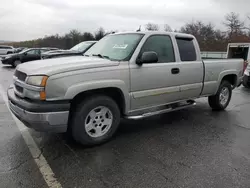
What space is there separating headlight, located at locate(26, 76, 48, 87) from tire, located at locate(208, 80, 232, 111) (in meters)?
4.42

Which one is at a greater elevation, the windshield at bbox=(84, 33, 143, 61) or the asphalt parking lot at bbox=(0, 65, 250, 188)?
the windshield at bbox=(84, 33, 143, 61)

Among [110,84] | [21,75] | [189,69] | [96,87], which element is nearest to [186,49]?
[189,69]

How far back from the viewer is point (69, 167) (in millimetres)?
3062

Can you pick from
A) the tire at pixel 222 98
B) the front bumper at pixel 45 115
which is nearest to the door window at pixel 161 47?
the front bumper at pixel 45 115

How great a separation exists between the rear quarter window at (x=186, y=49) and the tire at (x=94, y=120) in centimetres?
202

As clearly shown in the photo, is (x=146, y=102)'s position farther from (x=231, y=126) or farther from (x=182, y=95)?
(x=231, y=126)

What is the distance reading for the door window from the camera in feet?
14.1

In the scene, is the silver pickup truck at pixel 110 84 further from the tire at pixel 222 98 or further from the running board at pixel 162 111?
the tire at pixel 222 98

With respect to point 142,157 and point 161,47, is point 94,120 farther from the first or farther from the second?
point 161,47

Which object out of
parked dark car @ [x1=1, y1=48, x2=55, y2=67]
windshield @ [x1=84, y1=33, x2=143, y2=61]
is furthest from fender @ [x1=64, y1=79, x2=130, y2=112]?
parked dark car @ [x1=1, y1=48, x2=55, y2=67]

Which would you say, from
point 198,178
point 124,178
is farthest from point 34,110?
point 198,178

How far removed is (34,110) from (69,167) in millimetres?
919

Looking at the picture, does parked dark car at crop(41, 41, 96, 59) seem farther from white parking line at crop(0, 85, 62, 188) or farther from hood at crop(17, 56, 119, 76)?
white parking line at crop(0, 85, 62, 188)

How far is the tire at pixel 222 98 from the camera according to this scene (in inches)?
233
